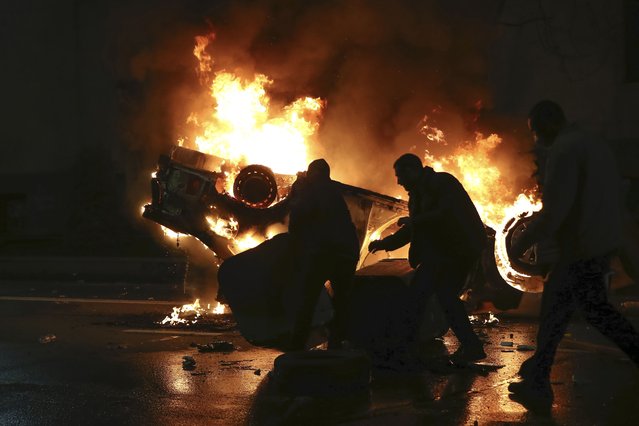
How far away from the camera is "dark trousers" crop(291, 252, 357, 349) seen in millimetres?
8172

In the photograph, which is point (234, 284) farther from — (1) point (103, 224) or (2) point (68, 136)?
(2) point (68, 136)

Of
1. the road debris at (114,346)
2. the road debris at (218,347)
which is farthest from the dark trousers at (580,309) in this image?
the road debris at (114,346)

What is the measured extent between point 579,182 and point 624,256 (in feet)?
15.2

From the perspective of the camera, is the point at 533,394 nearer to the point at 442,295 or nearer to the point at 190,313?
the point at 442,295

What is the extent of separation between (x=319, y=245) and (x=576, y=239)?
233 centimetres

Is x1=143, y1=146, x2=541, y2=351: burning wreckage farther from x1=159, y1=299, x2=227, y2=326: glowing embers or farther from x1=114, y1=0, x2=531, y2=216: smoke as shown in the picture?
x1=114, y1=0, x2=531, y2=216: smoke

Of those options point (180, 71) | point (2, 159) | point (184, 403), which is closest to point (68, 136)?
point (2, 159)

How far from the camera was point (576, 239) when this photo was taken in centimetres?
661

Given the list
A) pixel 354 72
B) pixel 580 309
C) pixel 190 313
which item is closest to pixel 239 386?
pixel 580 309

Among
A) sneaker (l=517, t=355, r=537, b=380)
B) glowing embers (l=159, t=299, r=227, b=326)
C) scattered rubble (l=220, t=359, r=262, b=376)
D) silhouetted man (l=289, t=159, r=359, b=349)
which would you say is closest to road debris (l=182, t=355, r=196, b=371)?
scattered rubble (l=220, t=359, r=262, b=376)

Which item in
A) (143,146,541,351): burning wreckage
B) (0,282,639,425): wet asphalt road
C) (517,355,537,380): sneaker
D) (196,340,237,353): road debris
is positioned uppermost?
(143,146,541,351): burning wreckage

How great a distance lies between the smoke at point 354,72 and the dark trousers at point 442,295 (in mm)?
5829

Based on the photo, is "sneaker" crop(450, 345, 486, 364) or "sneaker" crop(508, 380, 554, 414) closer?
"sneaker" crop(508, 380, 554, 414)

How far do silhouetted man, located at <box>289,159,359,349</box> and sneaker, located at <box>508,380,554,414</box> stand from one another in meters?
2.02
